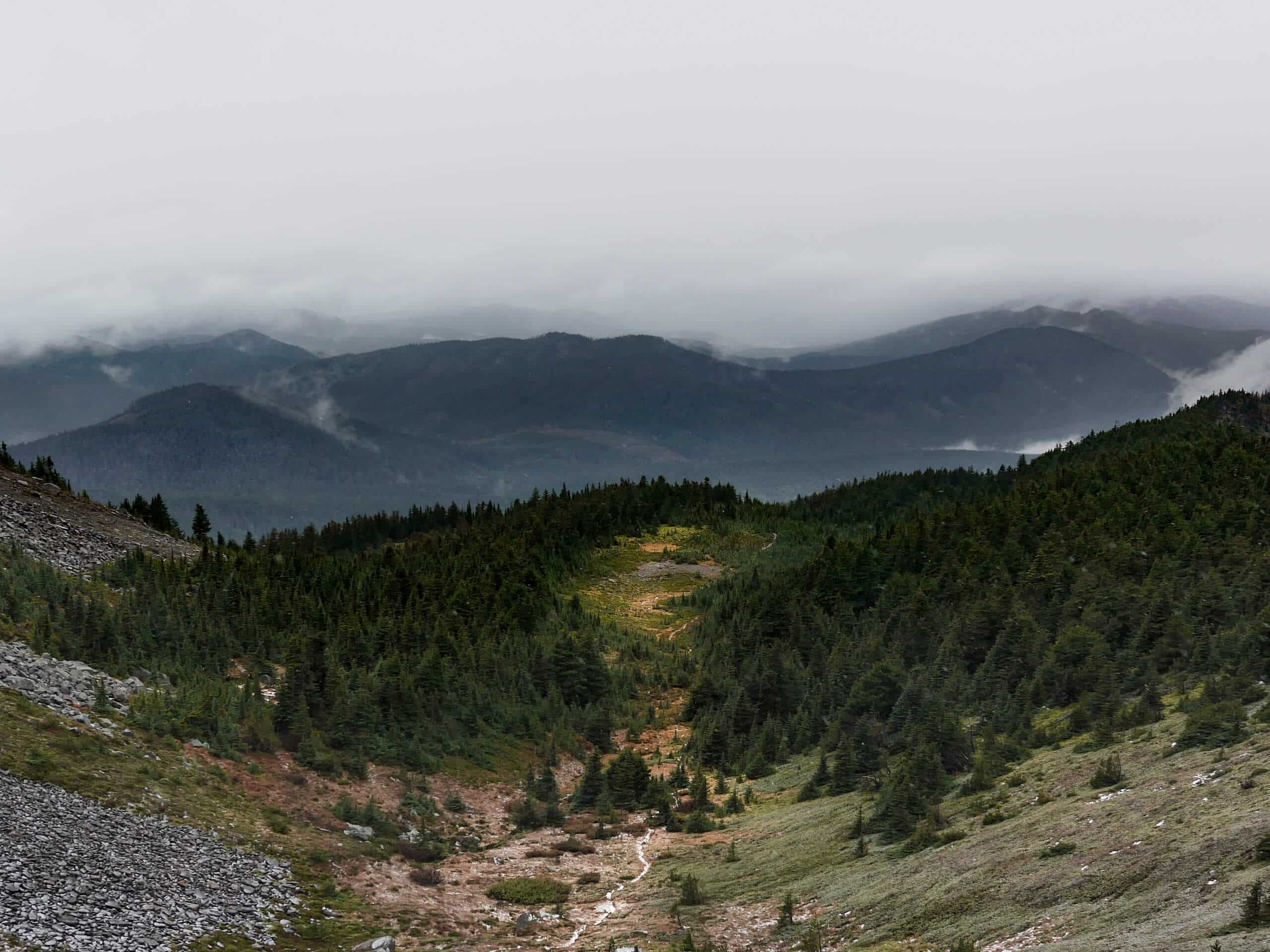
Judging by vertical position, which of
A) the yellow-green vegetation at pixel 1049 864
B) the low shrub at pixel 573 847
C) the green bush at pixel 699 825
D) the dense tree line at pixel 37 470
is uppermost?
the dense tree line at pixel 37 470

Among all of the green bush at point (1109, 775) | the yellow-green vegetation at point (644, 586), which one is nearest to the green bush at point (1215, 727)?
the green bush at point (1109, 775)

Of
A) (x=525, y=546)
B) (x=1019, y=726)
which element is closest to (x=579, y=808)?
(x=1019, y=726)

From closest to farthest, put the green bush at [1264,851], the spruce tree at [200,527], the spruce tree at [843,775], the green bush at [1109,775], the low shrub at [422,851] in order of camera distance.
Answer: the green bush at [1264,851] < the green bush at [1109,775] < the low shrub at [422,851] < the spruce tree at [843,775] < the spruce tree at [200,527]

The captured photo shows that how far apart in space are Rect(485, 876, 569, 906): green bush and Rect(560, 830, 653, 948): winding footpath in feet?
8.33

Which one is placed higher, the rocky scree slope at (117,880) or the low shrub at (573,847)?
the rocky scree slope at (117,880)

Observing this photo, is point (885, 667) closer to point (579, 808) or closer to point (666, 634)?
point (579, 808)

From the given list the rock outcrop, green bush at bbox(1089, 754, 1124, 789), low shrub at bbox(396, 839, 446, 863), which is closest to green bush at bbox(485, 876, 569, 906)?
low shrub at bbox(396, 839, 446, 863)

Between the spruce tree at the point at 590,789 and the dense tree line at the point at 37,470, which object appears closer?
the spruce tree at the point at 590,789

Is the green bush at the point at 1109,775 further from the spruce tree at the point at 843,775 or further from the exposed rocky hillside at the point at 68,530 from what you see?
the exposed rocky hillside at the point at 68,530

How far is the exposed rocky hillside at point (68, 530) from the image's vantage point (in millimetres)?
101312

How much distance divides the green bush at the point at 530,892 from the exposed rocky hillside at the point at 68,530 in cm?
6594

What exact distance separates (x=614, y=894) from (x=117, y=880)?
2396 cm

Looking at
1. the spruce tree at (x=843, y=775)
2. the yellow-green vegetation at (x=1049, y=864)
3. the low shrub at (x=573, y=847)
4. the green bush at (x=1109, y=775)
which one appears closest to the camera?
the yellow-green vegetation at (x=1049, y=864)

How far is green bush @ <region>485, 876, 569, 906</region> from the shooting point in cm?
5134
